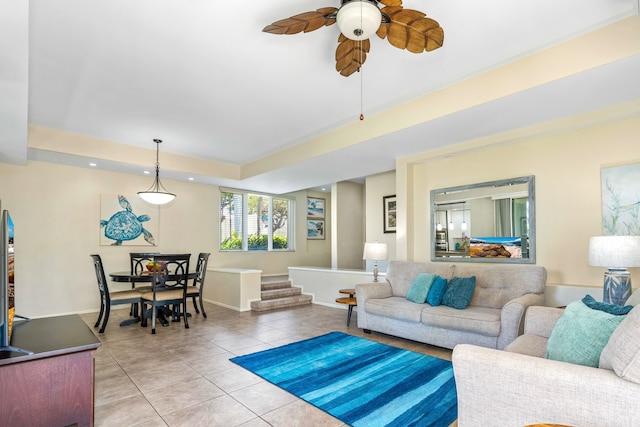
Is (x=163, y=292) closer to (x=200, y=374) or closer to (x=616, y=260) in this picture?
(x=200, y=374)

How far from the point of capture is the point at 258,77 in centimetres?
315

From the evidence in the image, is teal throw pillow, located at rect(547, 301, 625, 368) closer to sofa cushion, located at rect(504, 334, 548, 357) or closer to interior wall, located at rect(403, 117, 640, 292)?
sofa cushion, located at rect(504, 334, 548, 357)

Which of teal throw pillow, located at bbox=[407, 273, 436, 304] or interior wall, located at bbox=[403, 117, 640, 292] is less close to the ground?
interior wall, located at bbox=[403, 117, 640, 292]

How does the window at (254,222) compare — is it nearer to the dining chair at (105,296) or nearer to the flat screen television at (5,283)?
the dining chair at (105,296)

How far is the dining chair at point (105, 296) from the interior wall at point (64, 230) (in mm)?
1153

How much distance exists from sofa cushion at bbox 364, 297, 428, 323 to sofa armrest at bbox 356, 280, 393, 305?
0.07 meters

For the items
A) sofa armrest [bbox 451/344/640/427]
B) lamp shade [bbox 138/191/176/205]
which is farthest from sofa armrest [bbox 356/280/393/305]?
lamp shade [bbox 138/191/176/205]

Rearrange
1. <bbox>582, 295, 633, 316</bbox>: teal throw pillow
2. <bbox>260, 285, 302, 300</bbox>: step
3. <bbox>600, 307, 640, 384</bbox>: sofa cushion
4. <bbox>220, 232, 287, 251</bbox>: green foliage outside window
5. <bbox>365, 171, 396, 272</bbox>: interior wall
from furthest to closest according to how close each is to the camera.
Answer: <bbox>220, 232, 287, 251</bbox>: green foliage outside window, <bbox>365, 171, 396, 272</bbox>: interior wall, <bbox>260, 285, 302, 300</bbox>: step, <bbox>582, 295, 633, 316</bbox>: teal throw pillow, <bbox>600, 307, 640, 384</bbox>: sofa cushion

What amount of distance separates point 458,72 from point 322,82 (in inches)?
48.9

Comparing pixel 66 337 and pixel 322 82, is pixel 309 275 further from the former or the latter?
pixel 66 337

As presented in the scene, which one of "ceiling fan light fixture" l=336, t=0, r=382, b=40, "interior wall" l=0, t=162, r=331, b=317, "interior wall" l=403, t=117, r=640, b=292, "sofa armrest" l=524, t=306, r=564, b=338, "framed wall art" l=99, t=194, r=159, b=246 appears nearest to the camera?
"ceiling fan light fixture" l=336, t=0, r=382, b=40

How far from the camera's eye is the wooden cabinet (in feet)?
5.75

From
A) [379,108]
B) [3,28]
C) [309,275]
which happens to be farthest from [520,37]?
[309,275]

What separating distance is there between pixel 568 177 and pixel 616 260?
4.05 ft
